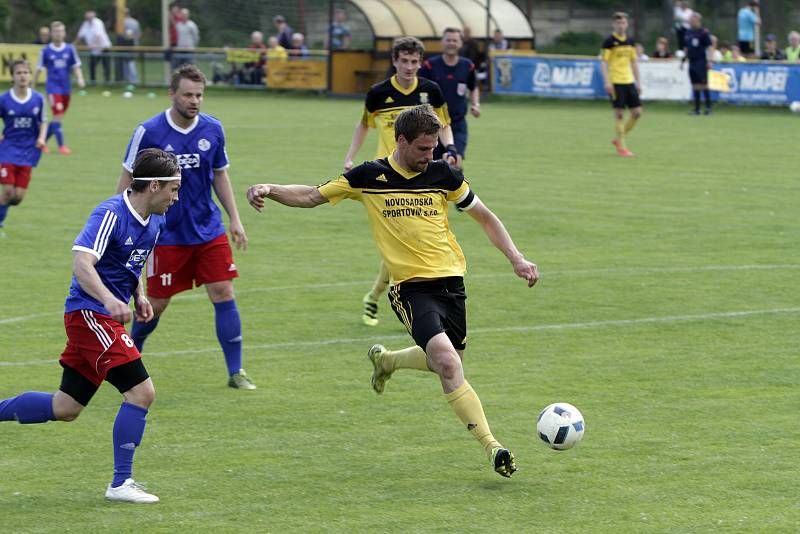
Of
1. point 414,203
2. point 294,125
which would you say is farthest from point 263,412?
point 294,125

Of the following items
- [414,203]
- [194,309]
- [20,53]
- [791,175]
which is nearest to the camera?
[414,203]

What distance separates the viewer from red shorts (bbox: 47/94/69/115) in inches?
1009

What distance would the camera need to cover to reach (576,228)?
16.2 meters

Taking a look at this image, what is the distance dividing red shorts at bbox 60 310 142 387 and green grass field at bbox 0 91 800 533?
744 mm

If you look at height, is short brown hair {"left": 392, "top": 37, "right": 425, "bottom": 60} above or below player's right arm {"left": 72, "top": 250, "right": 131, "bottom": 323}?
above

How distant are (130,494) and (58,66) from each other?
847 inches

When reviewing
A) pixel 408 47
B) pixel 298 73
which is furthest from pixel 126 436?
pixel 298 73

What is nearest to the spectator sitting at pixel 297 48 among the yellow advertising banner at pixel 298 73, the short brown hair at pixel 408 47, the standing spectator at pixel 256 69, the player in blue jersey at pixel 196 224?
A: the yellow advertising banner at pixel 298 73

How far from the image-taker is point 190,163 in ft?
30.3

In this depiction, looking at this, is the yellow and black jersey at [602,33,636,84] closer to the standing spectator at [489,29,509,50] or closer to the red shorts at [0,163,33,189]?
the red shorts at [0,163,33,189]

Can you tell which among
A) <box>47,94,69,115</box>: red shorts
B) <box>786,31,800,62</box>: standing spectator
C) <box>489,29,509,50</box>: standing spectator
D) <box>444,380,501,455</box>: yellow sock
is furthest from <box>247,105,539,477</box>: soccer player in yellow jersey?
<box>489,29,509,50</box>: standing spectator

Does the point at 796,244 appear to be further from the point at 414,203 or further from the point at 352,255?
the point at 414,203

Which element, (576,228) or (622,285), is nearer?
(622,285)

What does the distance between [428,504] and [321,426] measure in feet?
5.65
